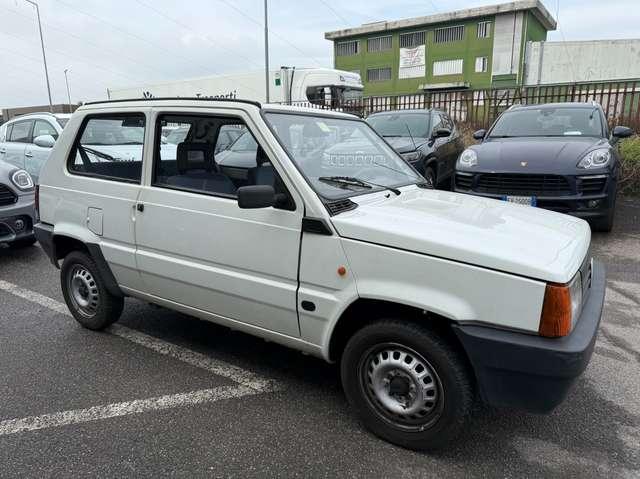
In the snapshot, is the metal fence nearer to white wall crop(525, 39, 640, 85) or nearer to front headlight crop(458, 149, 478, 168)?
front headlight crop(458, 149, 478, 168)

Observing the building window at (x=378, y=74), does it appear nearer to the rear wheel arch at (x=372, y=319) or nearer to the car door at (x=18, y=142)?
the car door at (x=18, y=142)

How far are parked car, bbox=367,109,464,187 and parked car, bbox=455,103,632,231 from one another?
119 cm

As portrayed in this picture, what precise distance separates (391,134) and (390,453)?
6.95 metres

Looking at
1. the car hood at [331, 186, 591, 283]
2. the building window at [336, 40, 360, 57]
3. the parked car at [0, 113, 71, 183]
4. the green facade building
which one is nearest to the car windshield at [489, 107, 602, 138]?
the car hood at [331, 186, 591, 283]

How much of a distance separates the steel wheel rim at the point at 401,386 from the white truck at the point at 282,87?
1661cm

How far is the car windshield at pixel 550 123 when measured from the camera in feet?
22.6

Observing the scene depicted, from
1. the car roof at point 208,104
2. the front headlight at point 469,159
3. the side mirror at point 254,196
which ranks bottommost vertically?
the side mirror at point 254,196

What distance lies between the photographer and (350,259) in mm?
2502

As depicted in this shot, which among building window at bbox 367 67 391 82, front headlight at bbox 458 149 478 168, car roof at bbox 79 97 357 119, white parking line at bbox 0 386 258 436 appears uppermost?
building window at bbox 367 67 391 82

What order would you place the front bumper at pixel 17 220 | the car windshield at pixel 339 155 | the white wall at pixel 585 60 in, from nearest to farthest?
the car windshield at pixel 339 155
the front bumper at pixel 17 220
the white wall at pixel 585 60

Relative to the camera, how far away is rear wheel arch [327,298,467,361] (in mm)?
2410

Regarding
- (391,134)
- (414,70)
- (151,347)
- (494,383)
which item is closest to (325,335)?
(494,383)

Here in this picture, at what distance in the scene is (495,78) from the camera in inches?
1876

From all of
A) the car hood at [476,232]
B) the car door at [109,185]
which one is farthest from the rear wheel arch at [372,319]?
the car door at [109,185]
